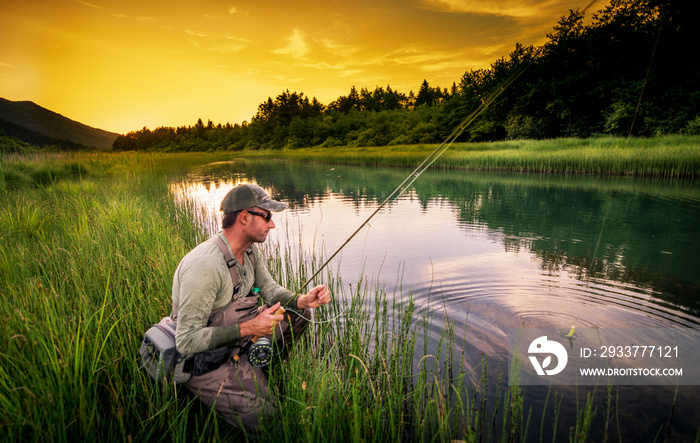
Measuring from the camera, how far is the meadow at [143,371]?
1.77m

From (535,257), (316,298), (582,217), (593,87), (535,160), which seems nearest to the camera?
(316,298)

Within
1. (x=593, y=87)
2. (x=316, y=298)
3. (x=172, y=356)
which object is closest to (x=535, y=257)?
(x=316, y=298)

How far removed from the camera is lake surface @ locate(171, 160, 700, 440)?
443 cm

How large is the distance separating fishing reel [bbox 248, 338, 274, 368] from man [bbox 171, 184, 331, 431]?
0.05 meters

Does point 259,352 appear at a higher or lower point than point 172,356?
lower

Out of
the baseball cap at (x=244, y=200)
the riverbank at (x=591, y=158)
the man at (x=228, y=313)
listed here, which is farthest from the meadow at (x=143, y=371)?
the riverbank at (x=591, y=158)

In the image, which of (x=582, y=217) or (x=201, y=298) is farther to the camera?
(x=582, y=217)

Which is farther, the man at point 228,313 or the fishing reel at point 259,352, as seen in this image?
the fishing reel at point 259,352

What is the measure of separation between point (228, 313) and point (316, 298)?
746mm

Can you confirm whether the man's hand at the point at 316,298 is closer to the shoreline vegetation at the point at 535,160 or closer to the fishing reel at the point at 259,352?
the fishing reel at the point at 259,352

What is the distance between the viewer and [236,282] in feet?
8.33

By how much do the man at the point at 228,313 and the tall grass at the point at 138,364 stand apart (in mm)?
161

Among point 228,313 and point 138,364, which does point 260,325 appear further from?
point 138,364

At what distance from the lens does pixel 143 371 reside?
2.37 m
